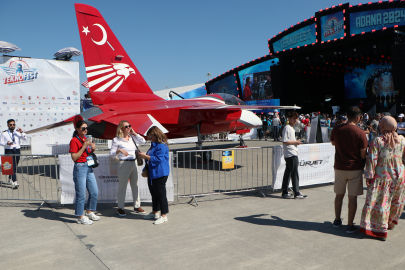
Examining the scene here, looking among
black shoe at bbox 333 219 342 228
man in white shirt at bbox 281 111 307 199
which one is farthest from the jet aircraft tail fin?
black shoe at bbox 333 219 342 228

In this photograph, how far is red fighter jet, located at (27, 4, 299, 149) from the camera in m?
8.64

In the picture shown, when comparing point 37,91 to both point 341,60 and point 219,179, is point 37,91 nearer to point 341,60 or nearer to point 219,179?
point 219,179

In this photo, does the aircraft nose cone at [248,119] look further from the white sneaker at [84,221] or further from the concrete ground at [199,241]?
the white sneaker at [84,221]

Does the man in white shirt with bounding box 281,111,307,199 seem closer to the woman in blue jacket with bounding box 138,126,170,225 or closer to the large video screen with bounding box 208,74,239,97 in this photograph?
the woman in blue jacket with bounding box 138,126,170,225

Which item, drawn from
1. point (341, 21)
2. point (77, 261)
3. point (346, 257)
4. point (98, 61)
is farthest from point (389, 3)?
point (77, 261)

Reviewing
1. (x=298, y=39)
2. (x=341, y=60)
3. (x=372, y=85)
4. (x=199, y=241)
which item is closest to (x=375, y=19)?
(x=341, y=60)

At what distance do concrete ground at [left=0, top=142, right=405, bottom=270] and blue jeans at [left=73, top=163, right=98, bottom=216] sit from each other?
312 mm

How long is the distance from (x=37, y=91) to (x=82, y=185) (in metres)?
14.9

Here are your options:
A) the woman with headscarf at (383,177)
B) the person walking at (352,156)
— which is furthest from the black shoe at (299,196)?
the woman with headscarf at (383,177)

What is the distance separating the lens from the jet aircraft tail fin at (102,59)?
9141mm

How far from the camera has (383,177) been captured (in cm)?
392

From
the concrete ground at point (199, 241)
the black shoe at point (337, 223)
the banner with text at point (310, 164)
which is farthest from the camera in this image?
the banner with text at point (310, 164)

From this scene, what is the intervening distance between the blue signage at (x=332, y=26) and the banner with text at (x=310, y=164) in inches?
611

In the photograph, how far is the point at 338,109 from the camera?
27.3m
